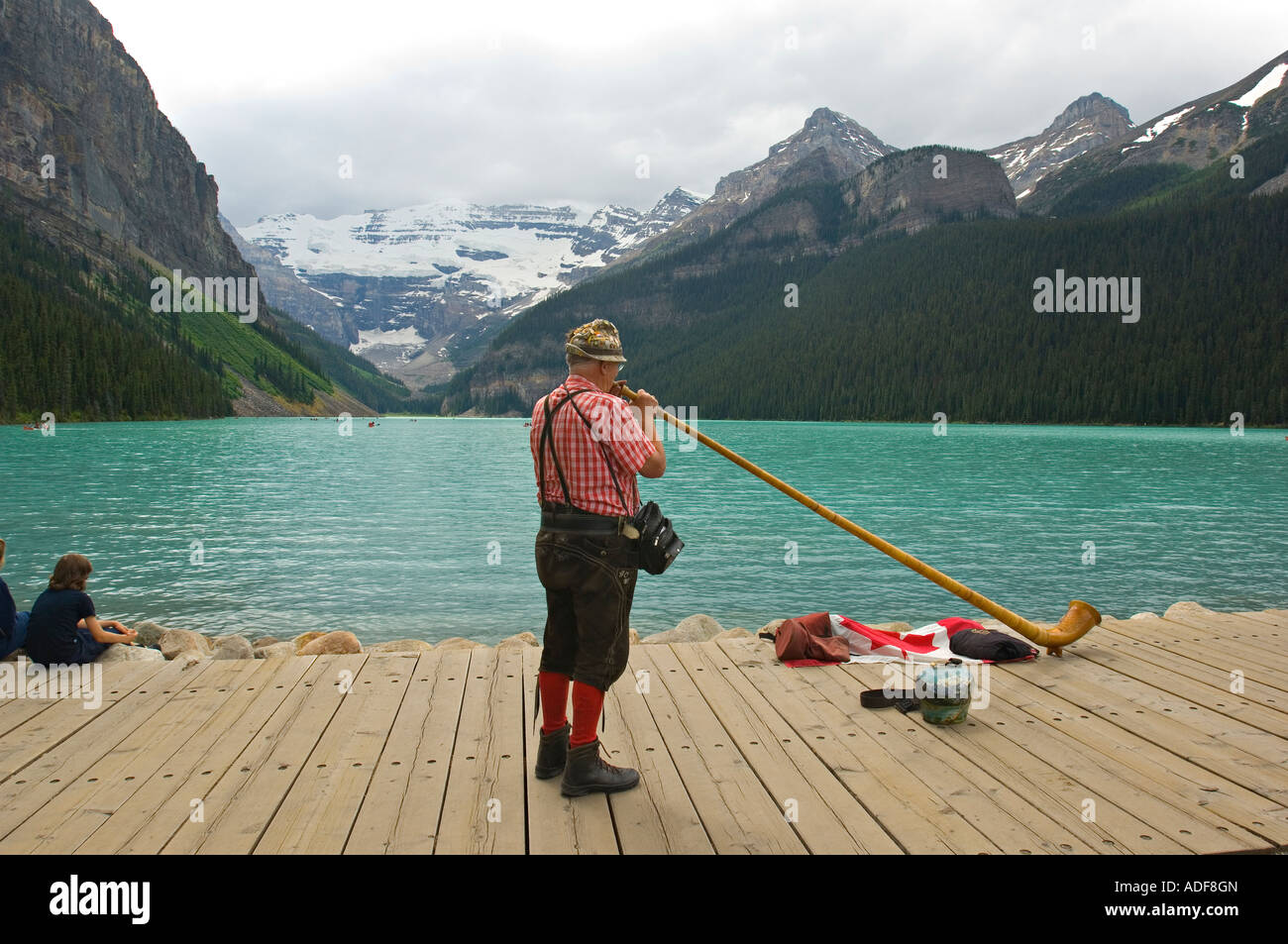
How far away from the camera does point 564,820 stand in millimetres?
4980

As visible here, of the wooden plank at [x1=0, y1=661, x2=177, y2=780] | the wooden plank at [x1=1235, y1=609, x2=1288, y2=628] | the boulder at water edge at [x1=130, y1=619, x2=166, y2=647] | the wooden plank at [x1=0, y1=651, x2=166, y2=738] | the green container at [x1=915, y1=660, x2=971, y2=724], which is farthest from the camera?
the boulder at water edge at [x1=130, y1=619, x2=166, y2=647]

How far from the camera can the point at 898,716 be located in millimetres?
6875

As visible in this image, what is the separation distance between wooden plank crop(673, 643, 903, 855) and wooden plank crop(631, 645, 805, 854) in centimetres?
10

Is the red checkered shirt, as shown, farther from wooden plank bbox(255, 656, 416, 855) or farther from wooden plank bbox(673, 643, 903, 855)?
wooden plank bbox(255, 656, 416, 855)

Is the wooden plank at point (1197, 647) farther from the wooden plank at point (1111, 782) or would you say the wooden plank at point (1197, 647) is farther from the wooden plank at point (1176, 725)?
the wooden plank at point (1111, 782)

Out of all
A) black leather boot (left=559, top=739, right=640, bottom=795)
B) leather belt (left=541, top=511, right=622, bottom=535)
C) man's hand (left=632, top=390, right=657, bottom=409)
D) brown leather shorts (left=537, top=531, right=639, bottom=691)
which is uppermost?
man's hand (left=632, top=390, right=657, bottom=409)

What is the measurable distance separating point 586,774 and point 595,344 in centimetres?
273

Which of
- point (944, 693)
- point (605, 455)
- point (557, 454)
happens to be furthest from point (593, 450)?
point (944, 693)

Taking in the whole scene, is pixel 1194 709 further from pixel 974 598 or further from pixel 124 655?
pixel 124 655

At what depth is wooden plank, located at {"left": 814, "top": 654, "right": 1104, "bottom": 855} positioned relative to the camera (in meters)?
4.72

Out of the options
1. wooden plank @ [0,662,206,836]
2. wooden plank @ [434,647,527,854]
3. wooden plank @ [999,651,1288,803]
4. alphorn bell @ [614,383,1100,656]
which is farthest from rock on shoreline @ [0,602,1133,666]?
wooden plank @ [999,651,1288,803]
